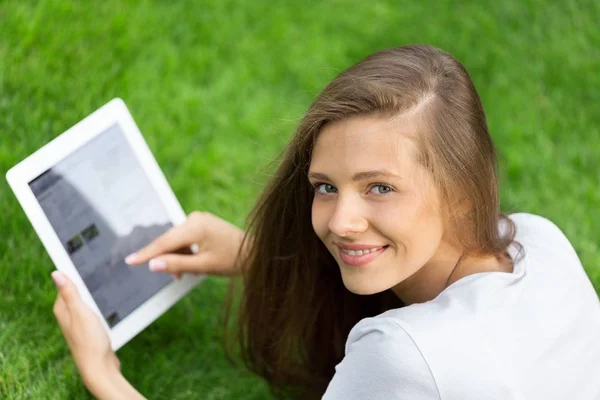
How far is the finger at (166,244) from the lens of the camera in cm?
231

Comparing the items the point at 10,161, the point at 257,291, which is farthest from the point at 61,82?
the point at 257,291

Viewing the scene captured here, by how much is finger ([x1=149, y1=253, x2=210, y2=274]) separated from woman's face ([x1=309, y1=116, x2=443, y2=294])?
58 centimetres

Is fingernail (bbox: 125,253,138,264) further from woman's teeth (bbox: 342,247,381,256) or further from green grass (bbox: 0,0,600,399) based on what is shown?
woman's teeth (bbox: 342,247,381,256)

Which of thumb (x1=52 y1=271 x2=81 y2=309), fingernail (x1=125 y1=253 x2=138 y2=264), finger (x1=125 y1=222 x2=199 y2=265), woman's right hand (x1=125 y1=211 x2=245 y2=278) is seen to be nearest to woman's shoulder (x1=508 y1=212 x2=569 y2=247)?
woman's right hand (x1=125 y1=211 x2=245 y2=278)

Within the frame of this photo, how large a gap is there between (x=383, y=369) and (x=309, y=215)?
1.88ft

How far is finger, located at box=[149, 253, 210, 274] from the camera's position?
91.0 inches

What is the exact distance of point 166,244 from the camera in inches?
92.2

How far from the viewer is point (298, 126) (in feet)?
6.51

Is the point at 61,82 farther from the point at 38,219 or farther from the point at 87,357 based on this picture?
the point at 87,357

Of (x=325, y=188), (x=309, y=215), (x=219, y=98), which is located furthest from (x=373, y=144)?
(x=219, y=98)

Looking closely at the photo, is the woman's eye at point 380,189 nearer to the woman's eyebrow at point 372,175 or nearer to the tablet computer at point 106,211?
the woman's eyebrow at point 372,175

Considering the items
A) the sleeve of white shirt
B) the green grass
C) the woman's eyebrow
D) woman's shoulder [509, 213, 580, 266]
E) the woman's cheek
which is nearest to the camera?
the sleeve of white shirt

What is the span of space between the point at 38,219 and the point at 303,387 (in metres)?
0.92

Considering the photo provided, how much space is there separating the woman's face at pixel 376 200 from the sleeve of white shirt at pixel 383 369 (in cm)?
15
